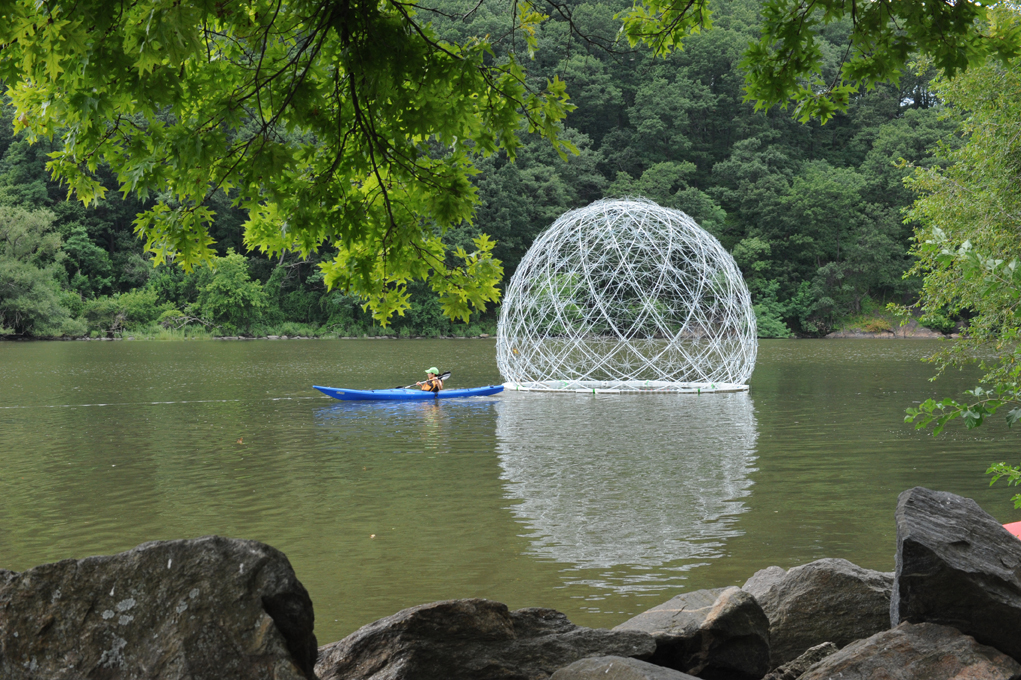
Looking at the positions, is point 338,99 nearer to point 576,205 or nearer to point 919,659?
point 919,659

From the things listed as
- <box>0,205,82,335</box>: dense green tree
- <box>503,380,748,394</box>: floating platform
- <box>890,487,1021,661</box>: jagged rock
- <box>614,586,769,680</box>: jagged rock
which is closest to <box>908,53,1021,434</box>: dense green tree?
<box>890,487,1021,661</box>: jagged rock

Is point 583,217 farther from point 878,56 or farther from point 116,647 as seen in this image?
point 116,647

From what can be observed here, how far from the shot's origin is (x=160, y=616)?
9.97ft

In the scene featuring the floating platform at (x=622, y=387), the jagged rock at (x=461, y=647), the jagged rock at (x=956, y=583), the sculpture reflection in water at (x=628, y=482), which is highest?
the jagged rock at (x=956, y=583)

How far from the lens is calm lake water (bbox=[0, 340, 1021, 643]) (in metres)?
7.70

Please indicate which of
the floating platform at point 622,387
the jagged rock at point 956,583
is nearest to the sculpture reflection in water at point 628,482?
the floating platform at point 622,387

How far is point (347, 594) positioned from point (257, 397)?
50.1 feet

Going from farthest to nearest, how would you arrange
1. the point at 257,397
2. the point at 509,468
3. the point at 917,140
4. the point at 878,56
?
the point at 917,140 < the point at 257,397 < the point at 509,468 < the point at 878,56

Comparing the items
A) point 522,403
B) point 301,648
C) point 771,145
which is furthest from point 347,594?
point 771,145

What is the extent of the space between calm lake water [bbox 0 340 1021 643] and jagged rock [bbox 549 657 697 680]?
9.51ft

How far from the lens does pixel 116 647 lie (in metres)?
3.01

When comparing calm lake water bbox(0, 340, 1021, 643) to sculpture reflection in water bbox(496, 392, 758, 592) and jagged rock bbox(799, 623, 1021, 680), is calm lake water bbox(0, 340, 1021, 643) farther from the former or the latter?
jagged rock bbox(799, 623, 1021, 680)

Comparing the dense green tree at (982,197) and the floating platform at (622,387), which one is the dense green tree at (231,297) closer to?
the floating platform at (622,387)

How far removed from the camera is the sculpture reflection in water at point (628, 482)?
8.05m
